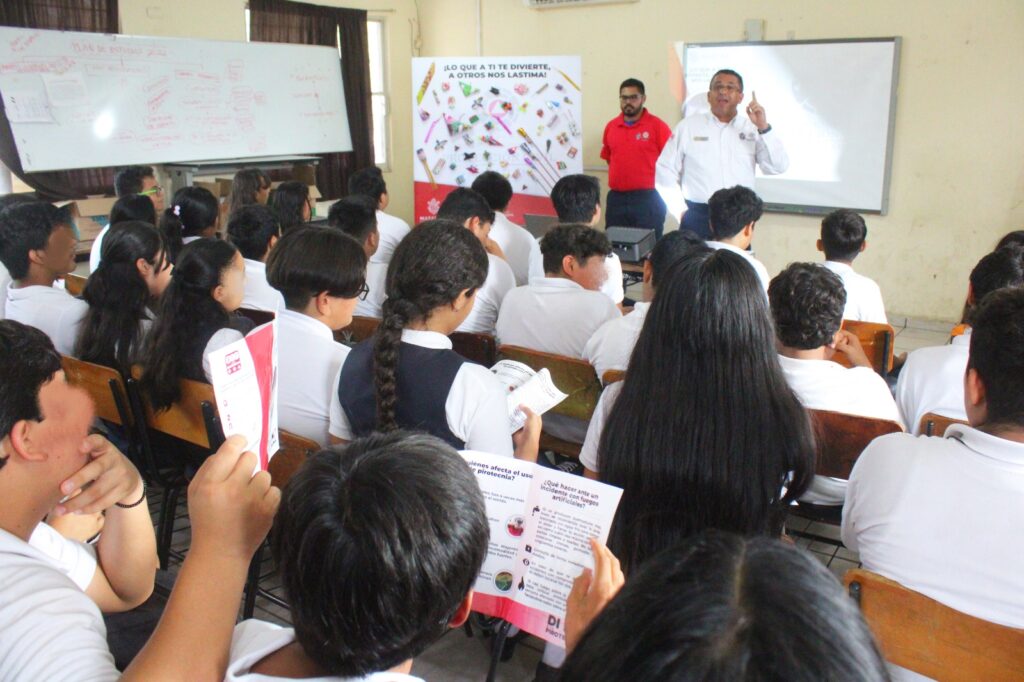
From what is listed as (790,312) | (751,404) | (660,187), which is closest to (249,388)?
(751,404)

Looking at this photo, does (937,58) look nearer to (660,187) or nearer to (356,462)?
(660,187)

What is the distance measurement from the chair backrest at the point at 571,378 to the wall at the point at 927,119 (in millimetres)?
4311

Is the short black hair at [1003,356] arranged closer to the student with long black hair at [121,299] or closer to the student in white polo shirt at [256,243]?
the student with long black hair at [121,299]

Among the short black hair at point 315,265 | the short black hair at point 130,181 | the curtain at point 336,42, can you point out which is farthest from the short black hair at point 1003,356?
the curtain at point 336,42

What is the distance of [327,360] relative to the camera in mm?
2188

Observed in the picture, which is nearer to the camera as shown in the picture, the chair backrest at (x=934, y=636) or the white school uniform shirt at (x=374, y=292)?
the chair backrest at (x=934, y=636)

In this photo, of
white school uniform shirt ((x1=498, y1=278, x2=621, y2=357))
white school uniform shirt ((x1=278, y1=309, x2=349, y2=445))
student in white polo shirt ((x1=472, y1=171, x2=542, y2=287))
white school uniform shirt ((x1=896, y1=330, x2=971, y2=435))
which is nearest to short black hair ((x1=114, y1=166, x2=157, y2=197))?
student in white polo shirt ((x1=472, y1=171, x2=542, y2=287))

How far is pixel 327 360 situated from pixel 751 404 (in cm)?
121

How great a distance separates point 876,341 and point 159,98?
573cm

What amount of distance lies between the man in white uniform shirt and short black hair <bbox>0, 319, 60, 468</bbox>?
14.2 feet

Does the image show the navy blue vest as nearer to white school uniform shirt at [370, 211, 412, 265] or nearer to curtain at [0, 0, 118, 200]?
white school uniform shirt at [370, 211, 412, 265]

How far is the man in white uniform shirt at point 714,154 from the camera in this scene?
490 cm

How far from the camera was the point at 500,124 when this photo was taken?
639 cm

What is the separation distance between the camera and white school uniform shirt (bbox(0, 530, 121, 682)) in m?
0.86
